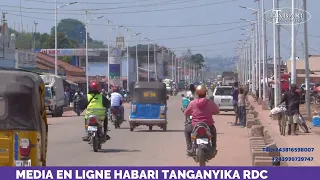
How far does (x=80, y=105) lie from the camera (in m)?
19.6

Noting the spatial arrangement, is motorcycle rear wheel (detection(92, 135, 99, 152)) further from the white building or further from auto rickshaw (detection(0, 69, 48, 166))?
the white building

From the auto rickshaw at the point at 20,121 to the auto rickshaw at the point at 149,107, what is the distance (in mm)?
17458

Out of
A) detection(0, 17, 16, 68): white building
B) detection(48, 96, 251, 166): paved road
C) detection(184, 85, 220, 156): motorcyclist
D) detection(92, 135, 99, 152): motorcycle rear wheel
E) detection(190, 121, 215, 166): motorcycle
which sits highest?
detection(0, 17, 16, 68): white building

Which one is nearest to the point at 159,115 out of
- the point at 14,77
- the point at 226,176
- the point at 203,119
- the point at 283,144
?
the point at 283,144

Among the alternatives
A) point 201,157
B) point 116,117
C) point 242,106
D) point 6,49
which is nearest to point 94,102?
point 201,157

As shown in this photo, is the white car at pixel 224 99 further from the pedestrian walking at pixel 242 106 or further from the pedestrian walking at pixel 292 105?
the pedestrian walking at pixel 292 105

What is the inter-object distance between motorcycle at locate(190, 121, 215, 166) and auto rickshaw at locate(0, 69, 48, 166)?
3.51m

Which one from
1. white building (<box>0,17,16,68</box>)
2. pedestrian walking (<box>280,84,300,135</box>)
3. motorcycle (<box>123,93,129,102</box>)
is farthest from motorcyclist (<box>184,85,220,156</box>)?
motorcycle (<box>123,93,129,102</box>)

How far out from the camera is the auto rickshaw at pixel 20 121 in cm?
1138

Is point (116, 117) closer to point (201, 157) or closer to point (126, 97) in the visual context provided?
point (201, 157)

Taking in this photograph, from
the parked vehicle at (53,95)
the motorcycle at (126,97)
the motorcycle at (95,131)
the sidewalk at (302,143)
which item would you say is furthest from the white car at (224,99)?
the motorcycle at (95,131)

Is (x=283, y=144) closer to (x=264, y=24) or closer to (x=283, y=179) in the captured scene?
(x=283, y=179)

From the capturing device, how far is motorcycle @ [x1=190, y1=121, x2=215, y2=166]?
46.7 ft

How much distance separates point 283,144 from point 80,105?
20.7 ft
